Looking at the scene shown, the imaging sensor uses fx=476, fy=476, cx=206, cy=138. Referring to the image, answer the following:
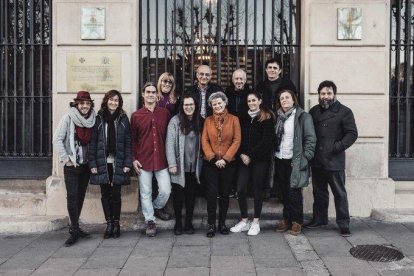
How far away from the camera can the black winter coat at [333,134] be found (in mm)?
6176

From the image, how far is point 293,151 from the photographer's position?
619 cm

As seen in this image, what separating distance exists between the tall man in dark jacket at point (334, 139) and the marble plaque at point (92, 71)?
118 inches

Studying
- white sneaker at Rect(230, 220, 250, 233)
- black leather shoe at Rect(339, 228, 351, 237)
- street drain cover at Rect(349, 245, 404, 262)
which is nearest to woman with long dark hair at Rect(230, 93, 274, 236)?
white sneaker at Rect(230, 220, 250, 233)

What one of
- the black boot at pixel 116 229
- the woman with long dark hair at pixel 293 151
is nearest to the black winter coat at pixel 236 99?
the woman with long dark hair at pixel 293 151

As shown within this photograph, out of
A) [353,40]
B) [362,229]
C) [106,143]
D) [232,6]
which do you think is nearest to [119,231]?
[106,143]

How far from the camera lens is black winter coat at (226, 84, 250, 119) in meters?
6.50

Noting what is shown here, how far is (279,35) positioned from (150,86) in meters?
2.50

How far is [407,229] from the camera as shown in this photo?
21.1 ft

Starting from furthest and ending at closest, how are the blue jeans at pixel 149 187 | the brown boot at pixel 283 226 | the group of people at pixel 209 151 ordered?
the brown boot at pixel 283 226 < the blue jeans at pixel 149 187 < the group of people at pixel 209 151

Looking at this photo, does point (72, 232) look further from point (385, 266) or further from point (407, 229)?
point (407, 229)

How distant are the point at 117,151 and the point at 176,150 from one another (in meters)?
0.77

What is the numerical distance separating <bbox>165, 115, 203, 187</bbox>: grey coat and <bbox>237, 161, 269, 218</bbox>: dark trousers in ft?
1.85

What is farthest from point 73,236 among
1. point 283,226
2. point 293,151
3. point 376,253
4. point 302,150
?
point 376,253

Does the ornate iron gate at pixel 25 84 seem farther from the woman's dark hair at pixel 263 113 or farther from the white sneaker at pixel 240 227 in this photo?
the woman's dark hair at pixel 263 113
